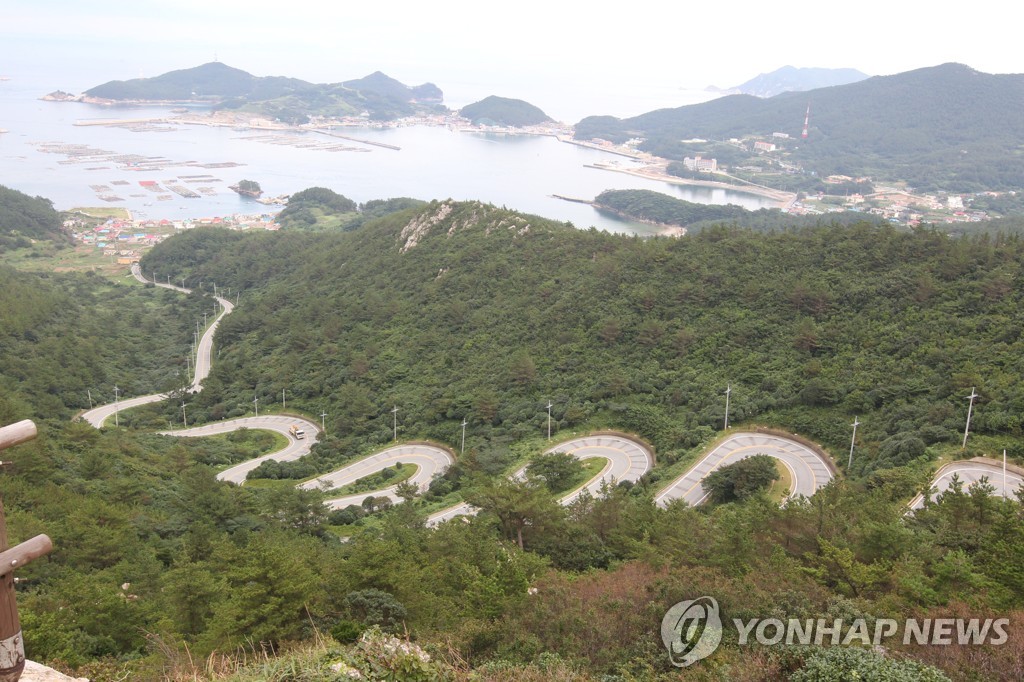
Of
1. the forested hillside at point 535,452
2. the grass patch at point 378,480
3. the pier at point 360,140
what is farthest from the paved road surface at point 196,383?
the pier at point 360,140

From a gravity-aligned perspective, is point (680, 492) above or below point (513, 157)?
below

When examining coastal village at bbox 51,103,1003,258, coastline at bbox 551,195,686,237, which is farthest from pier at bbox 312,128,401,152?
coastline at bbox 551,195,686,237

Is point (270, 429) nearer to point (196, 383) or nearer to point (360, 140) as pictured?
point (196, 383)

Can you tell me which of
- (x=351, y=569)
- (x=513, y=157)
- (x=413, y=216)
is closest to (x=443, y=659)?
(x=351, y=569)

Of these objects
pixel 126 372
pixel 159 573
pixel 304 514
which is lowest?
pixel 126 372

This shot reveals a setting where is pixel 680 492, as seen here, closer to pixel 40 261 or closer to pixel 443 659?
pixel 443 659

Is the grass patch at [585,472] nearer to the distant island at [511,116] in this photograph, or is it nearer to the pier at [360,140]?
the pier at [360,140]
